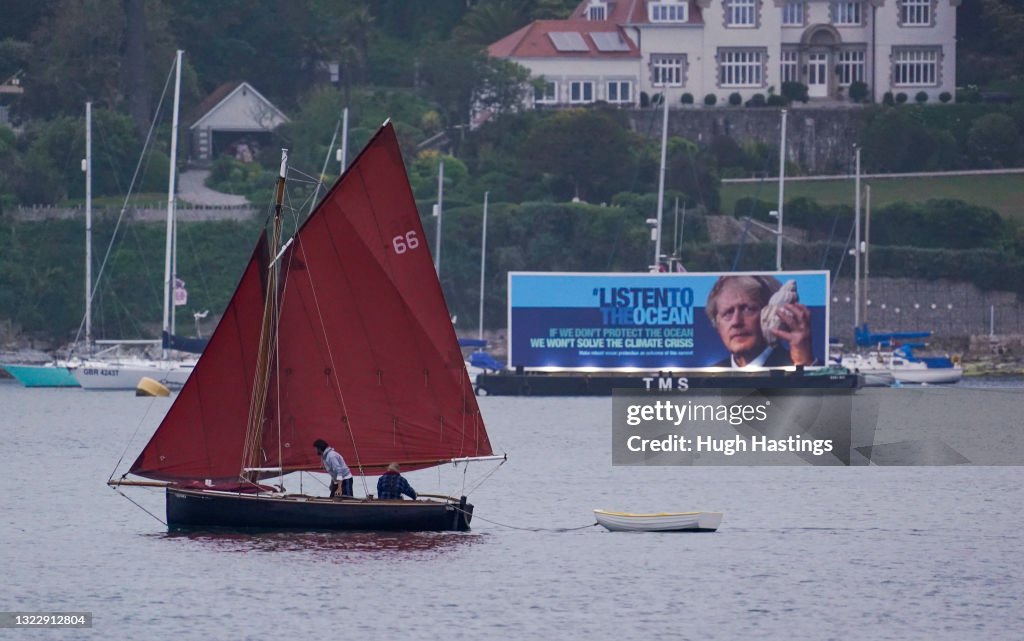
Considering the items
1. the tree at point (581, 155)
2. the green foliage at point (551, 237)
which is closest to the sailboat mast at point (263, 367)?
the green foliage at point (551, 237)

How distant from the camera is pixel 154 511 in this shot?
55.6 metres

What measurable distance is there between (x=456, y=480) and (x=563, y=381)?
29.8 m

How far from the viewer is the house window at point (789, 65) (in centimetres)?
15762

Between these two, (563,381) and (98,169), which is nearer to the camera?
(563,381)

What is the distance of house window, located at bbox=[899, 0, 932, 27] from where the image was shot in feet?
519

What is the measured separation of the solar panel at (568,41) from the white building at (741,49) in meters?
0.07

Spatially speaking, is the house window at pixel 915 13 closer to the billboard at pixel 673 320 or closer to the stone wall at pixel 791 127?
the stone wall at pixel 791 127

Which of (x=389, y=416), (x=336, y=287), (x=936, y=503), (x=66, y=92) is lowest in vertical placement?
(x=936, y=503)

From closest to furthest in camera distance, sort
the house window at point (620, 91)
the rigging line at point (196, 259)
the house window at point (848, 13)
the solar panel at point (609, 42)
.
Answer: the rigging line at point (196, 259), the house window at point (620, 91), the solar panel at point (609, 42), the house window at point (848, 13)

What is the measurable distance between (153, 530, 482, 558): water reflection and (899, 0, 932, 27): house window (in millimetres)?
118274

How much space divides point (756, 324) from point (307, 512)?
53.4m

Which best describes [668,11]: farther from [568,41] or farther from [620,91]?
[568,41]

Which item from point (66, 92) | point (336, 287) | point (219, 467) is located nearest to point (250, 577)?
point (219, 467)

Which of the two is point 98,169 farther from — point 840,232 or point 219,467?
point 219,467
